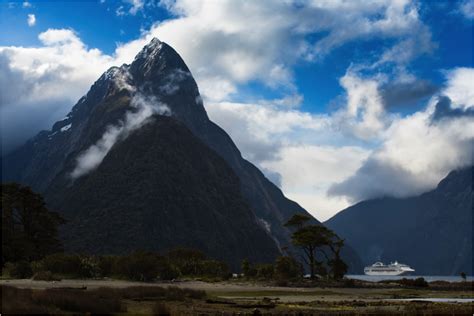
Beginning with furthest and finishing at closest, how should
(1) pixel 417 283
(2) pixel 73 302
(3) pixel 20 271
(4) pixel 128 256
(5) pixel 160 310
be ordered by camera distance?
(1) pixel 417 283, (4) pixel 128 256, (3) pixel 20 271, (5) pixel 160 310, (2) pixel 73 302

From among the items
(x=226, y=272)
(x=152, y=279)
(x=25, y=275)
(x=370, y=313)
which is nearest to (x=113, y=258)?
(x=152, y=279)

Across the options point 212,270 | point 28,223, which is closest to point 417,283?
point 212,270

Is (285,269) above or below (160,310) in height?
below

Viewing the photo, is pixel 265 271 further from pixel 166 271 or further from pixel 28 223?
pixel 28 223

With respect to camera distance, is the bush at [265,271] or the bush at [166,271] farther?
the bush at [265,271]

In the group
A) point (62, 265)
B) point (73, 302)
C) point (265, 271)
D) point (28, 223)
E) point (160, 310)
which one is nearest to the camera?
point (73, 302)

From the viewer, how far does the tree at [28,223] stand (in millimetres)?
100637

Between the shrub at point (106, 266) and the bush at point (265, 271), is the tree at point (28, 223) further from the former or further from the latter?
the bush at point (265, 271)

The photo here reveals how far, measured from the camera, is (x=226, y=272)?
379ft

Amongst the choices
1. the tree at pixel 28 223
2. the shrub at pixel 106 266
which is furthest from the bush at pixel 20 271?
the tree at pixel 28 223

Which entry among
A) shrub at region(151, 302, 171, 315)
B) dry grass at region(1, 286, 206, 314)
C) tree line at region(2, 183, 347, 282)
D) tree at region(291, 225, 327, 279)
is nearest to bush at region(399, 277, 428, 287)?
tree line at region(2, 183, 347, 282)

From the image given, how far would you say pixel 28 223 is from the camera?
114500mm

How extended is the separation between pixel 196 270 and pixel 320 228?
24781 millimetres

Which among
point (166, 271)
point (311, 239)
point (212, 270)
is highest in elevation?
point (311, 239)
